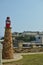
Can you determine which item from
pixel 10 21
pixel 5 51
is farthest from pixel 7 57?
pixel 10 21

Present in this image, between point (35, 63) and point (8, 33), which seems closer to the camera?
point (35, 63)

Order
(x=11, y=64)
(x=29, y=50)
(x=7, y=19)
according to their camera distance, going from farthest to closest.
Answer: (x=29, y=50), (x=7, y=19), (x=11, y=64)

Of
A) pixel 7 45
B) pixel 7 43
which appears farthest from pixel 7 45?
pixel 7 43

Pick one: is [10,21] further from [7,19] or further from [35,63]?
[35,63]

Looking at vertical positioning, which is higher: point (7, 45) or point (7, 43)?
point (7, 43)

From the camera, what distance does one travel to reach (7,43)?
1503 centimetres

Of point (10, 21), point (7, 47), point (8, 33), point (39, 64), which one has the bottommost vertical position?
point (39, 64)

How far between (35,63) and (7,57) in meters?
3.14

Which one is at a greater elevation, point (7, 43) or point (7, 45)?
point (7, 43)

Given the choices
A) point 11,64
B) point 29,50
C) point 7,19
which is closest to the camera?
point 11,64

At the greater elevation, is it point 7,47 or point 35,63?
point 7,47

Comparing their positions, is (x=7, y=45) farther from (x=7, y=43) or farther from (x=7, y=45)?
(x=7, y=43)

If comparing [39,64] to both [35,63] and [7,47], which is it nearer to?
[35,63]

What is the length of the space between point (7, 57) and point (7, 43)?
1149mm
